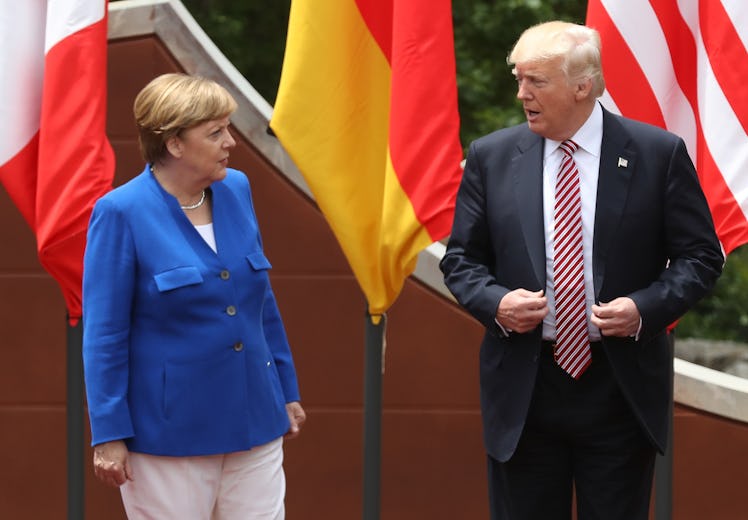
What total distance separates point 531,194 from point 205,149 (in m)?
0.78

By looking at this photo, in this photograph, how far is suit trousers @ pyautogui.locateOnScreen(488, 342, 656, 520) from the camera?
10.6 feet

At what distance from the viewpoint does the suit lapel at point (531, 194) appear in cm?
322

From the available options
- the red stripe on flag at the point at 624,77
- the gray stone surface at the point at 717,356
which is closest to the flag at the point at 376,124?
the red stripe on flag at the point at 624,77

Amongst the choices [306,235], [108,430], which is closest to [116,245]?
[108,430]

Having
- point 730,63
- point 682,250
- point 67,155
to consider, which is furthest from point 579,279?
point 67,155

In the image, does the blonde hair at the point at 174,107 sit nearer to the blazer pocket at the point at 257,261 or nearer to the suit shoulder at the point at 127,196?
the suit shoulder at the point at 127,196

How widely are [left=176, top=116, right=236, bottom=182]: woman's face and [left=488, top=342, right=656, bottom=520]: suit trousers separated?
2.90 ft

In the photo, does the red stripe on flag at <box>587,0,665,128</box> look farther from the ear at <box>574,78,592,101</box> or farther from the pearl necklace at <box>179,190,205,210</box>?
the pearl necklace at <box>179,190,205,210</box>

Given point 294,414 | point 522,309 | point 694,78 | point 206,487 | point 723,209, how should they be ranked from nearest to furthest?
point 522,309 → point 206,487 → point 294,414 → point 723,209 → point 694,78

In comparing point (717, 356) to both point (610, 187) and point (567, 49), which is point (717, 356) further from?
point (567, 49)

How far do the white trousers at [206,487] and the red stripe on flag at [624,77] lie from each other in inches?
59.1

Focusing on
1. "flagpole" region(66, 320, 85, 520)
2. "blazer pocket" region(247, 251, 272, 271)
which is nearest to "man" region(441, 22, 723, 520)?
"blazer pocket" region(247, 251, 272, 271)

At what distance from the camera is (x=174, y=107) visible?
316 cm

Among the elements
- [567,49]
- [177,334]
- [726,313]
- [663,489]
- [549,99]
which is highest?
[567,49]
